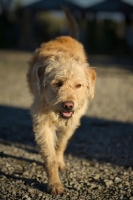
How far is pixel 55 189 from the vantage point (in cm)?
378

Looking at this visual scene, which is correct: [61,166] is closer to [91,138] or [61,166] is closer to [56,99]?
[56,99]

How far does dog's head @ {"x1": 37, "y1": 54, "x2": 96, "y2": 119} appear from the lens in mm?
3879

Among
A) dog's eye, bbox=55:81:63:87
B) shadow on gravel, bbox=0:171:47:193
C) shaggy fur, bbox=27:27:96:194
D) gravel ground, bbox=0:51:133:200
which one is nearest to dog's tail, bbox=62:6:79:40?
gravel ground, bbox=0:51:133:200

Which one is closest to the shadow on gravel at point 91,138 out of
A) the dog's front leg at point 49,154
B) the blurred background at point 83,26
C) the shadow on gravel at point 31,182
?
the shadow on gravel at point 31,182

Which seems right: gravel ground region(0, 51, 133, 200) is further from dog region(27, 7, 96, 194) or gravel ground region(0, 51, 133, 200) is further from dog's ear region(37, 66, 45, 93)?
dog's ear region(37, 66, 45, 93)

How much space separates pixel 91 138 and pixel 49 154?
6.37 feet

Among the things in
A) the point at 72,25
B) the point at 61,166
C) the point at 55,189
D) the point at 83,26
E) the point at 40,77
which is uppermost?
the point at 83,26

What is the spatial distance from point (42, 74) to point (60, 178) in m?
1.35

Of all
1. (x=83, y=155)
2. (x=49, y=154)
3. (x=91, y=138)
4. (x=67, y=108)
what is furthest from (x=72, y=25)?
(x=49, y=154)

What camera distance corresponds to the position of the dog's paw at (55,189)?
12.4ft

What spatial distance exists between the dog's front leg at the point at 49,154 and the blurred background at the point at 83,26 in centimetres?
1831

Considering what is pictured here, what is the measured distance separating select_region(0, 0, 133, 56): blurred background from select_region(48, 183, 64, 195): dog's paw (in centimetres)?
1876

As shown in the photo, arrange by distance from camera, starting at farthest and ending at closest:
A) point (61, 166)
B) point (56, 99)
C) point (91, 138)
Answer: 1. point (91, 138)
2. point (61, 166)
3. point (56, 99)

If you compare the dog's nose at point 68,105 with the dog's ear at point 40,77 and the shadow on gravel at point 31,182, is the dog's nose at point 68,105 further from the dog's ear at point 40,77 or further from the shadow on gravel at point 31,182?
the shadow on gravel at point 31,182
